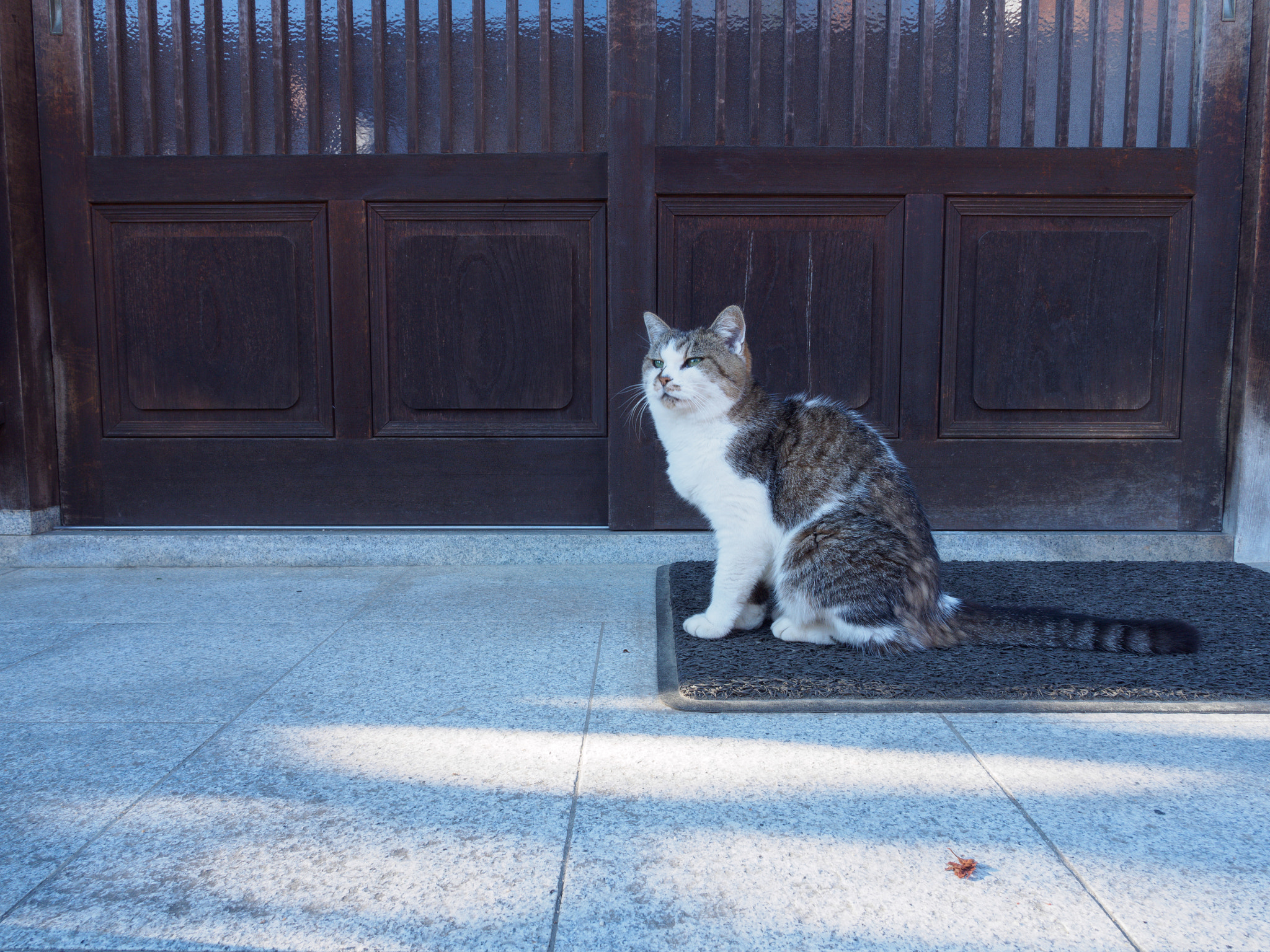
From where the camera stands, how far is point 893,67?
342cm

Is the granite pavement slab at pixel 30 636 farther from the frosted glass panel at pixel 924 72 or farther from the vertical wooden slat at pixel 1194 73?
the vertical wooden slat at pixel 1194 73

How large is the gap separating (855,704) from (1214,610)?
161 centimetres

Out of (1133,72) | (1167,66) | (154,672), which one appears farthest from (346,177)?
(1167,66)

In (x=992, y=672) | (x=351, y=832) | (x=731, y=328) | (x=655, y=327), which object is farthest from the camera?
(x=655, y=327)

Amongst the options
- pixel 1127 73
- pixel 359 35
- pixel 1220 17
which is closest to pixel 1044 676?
pixel 1127 73

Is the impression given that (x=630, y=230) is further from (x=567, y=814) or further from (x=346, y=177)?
(x=567, y=814)

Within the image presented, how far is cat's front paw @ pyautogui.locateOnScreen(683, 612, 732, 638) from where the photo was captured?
8.11 ft

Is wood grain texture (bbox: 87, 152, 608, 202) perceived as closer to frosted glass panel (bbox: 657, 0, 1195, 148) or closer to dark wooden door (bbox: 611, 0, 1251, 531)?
dark wooden door (bbox: 611, 0, 1251, 531)

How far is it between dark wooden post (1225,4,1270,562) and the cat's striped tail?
1.65 meters

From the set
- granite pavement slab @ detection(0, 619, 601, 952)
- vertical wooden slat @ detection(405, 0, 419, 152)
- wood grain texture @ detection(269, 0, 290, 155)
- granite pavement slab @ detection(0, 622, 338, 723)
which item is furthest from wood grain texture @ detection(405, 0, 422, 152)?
granite pavement slab @ detection(0, 619, 601, 952)

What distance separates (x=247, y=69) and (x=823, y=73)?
253cm

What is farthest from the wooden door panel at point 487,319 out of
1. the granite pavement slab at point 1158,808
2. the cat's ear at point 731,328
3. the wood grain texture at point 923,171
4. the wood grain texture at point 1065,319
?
the granite pavement slab at point 1158,808

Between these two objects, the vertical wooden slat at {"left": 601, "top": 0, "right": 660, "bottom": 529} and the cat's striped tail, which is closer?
the cat's striped tail

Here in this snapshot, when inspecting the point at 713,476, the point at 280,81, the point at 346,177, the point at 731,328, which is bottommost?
the point at 713,476
